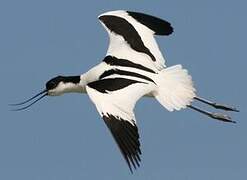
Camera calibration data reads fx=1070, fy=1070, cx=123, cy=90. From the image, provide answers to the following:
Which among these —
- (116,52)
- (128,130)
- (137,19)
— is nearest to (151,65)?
(116,52)

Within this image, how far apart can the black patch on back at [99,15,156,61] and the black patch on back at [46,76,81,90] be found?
83 centimetres

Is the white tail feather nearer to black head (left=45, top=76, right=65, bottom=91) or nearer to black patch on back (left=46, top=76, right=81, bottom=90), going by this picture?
black patch on back (left=46, top=76, right=81, bottom=90)

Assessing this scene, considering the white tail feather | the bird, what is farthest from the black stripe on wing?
the white tail feather

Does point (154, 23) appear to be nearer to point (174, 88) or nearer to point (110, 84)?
point (174, 88)

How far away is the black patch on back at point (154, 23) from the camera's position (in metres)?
14.2

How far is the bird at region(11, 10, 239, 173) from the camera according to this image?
11.0 meters

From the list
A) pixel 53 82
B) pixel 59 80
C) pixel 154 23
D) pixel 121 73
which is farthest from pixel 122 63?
pixel 154 23

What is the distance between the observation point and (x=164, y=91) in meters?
12.6

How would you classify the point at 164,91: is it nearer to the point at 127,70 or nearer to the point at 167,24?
the point at 127,70

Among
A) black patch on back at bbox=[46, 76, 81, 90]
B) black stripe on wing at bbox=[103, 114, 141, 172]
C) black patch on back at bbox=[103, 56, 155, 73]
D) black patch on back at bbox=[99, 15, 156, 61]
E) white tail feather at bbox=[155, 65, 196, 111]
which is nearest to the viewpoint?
black stripe on wing at bbox=[103, 114, 141, 172]

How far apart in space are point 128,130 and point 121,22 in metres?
3.63

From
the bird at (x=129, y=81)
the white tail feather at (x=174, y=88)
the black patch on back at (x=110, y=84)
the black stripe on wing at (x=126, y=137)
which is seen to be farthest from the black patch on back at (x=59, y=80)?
the black stripe on wing at (x=126, y=137)

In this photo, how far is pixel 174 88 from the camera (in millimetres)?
12742

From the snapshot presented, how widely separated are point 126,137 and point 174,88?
6.93 feet
